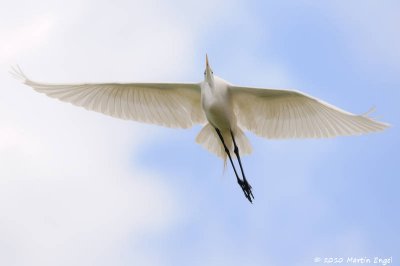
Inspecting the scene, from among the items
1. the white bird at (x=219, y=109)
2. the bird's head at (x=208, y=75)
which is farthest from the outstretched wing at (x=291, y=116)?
the bird's head at (x=208, y=75)

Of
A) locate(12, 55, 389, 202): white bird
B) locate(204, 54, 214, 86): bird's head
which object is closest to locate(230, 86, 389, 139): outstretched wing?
locate(12, 55, 389, 202): white bird

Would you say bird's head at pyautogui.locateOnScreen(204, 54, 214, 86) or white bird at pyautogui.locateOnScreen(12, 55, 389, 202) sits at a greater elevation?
bird's head at pyautogui.locateOnScreen(204, 54, 214, 86)

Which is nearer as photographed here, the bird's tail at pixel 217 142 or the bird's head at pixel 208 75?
the bird's head at pixel 208 75

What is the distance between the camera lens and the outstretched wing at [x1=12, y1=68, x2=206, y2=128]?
730 inches

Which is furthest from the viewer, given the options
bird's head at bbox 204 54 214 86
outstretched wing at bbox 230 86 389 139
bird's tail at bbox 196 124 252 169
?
bird's tail at bbox 196 124 252 169

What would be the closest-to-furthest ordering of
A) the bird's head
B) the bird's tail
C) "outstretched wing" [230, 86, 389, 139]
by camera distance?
"outstretched wing" [230, 86, 389, 139]
the bird's head
the bird's tail

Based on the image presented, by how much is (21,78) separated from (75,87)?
Result: 3.20ft

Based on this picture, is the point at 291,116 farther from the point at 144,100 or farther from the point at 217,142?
the point at 144,100

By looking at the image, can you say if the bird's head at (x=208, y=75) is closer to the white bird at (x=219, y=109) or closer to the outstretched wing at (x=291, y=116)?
the white bird at (x=219, y=109)

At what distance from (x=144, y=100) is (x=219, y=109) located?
1.60 meters

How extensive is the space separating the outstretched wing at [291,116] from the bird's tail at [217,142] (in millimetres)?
238

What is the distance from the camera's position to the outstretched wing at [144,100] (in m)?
18.5

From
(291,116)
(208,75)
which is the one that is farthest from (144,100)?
(291,116)

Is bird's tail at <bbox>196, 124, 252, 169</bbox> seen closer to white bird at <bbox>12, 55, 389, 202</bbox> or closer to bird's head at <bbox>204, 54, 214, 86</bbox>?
white bird at <bbox>12, 55, 389, 202</bbox>
